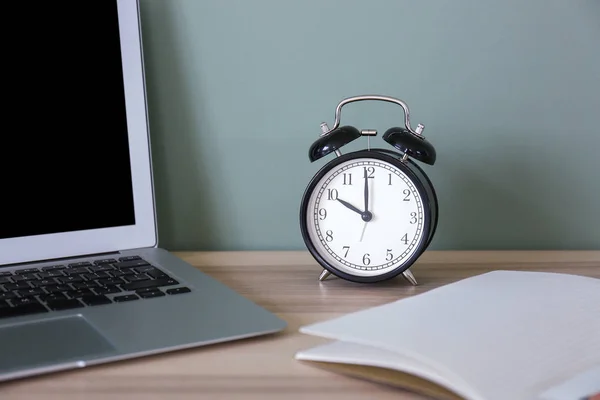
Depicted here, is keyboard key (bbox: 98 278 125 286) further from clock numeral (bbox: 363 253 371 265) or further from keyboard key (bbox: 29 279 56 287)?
clock numeral (bbox: 363 253 371 265)

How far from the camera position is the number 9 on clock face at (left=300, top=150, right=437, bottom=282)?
2.81 ft

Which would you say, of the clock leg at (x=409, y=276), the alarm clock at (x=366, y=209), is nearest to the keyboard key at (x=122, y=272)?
the alarm clock at (x=366, y=209)

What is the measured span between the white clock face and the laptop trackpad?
0.31m

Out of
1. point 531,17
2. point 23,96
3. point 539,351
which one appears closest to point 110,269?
point 23,96

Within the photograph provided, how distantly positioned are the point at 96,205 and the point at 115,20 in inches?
9.8

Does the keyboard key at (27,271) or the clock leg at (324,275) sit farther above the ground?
the keyboard key at (27,271)

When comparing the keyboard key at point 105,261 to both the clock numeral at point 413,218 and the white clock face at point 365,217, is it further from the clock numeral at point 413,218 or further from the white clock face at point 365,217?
the clock numeral at point 413,218

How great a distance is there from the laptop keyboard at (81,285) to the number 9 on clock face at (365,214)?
7.3 inches

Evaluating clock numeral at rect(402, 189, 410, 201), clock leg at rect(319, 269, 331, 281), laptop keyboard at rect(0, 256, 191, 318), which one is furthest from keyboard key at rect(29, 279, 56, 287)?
clock numeral at rect(402, 189, 410, 201)

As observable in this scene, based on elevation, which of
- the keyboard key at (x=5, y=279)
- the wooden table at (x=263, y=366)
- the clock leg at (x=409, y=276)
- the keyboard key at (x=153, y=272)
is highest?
the keyboard key at (x=5, y=279)

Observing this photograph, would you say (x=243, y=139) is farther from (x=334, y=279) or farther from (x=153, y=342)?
(x=153, y=342)

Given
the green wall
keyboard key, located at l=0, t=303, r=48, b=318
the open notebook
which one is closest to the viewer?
the open notebook

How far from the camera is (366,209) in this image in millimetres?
869

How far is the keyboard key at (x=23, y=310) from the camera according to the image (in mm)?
702
